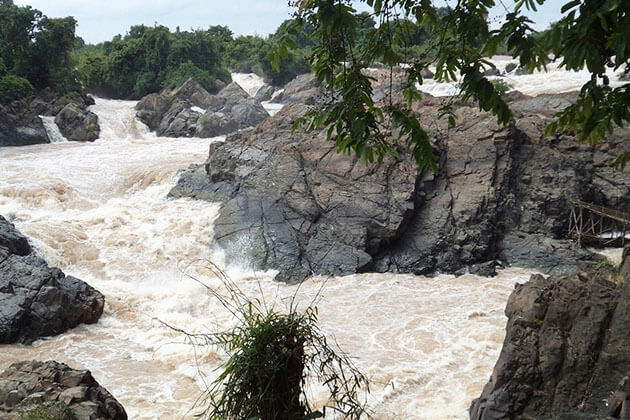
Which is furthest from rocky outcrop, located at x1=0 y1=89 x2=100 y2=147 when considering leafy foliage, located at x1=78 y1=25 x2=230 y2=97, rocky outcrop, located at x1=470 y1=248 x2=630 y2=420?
rocky outcrop, located at x1=470 y1=248 x2=630 y2=420

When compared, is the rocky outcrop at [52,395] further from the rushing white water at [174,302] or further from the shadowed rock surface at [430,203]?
the shadowed rock surface at [430,203]

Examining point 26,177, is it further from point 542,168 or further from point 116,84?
point 116,84

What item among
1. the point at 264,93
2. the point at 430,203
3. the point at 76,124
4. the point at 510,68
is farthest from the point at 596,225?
the point at 264,93

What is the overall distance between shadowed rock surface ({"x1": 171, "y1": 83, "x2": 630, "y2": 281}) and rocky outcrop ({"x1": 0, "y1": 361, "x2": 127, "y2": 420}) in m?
6.45

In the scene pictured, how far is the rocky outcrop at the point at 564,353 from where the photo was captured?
14.3 ft

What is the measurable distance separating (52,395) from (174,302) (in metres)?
5.37

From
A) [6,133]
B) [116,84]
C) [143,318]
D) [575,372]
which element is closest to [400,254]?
[143,318]

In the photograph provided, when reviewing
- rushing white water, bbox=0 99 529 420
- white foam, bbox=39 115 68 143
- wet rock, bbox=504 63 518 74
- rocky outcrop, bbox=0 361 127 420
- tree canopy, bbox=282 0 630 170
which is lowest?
rushing white water, bbox=0 99 529 420

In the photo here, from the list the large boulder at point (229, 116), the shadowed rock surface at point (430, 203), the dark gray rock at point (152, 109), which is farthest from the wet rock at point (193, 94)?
the shadowed rock surface at point (430, 203)

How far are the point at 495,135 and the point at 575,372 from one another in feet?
29.2

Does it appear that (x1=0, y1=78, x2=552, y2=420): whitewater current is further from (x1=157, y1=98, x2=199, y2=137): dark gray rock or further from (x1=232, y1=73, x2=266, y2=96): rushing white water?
(x1=232, y1=73, x2=266, y2=96): rushing white water

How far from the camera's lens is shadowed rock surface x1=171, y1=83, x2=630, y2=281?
11.5 meters

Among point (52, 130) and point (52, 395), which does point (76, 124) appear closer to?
point (52, 130)

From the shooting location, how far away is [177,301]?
996cm
